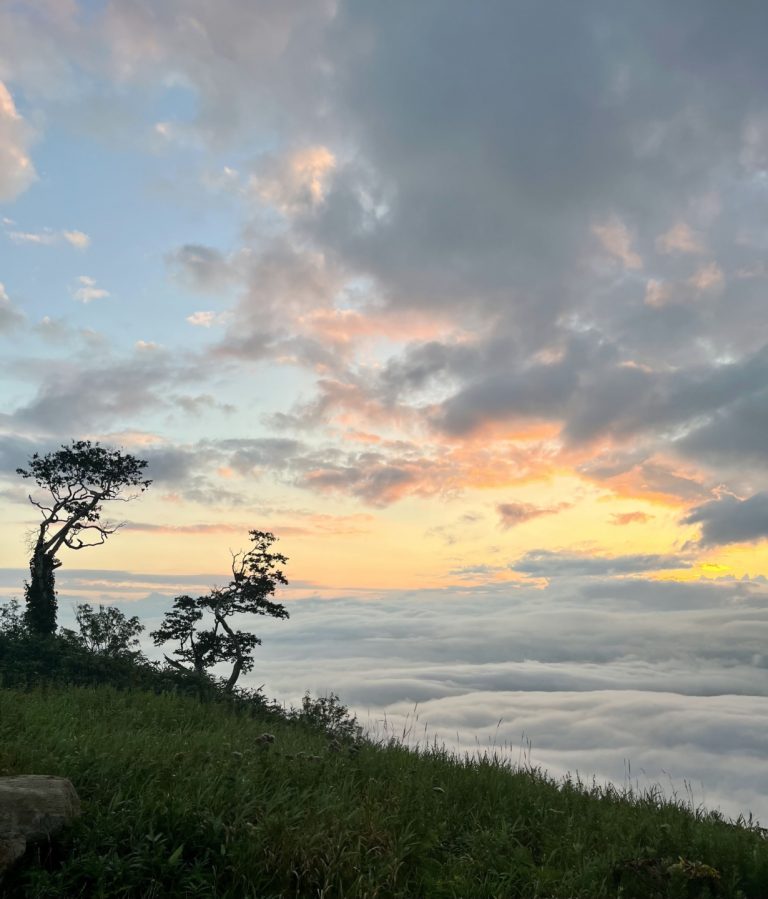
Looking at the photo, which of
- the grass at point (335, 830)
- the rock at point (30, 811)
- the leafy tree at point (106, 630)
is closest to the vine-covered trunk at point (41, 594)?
the leafy tree at point (106, 630)

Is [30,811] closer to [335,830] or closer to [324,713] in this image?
[335,830]

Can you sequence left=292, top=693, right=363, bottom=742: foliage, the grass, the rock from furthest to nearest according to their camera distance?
left=292, top=693, right=363, bottom=742: foliage, the grass, the rock

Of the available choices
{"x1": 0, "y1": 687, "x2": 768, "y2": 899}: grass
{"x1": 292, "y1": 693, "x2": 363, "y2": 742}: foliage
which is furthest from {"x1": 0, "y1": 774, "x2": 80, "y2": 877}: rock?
{"x1": 292, "y1": 693, "x2": 363, "y2": 742}: foliage

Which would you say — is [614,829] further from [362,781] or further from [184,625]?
[184,625]

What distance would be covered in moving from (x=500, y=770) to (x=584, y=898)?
441cm

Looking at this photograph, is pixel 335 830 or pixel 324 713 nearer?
pixel 335 830

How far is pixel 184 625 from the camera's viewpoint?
29344 millimetres

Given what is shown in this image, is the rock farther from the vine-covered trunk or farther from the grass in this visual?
the vine-covered trunk

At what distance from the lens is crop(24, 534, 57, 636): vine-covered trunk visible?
94.4ft

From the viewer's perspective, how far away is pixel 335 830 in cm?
777

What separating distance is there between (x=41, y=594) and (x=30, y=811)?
2502 cm

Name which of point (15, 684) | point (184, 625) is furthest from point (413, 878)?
point (184, 625)

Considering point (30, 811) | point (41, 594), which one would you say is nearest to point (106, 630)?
point (41, 594)

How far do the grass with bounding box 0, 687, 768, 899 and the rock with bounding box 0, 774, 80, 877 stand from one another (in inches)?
7.2
